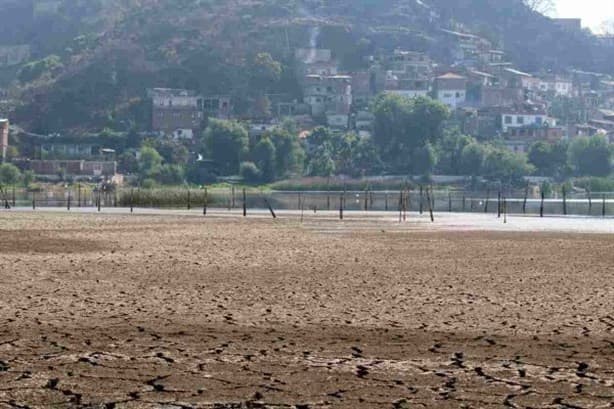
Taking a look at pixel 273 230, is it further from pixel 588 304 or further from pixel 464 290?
pixel 588 304

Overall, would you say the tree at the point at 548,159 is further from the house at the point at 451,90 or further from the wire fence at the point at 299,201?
the house at the point at 451,90

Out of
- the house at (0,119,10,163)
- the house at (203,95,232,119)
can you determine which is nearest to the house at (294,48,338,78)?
the house at (203,95,232,119)

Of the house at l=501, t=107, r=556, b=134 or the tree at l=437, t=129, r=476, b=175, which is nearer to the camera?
the tree at l=437, t=129, r=476, b=175

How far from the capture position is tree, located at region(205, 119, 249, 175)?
405 ft

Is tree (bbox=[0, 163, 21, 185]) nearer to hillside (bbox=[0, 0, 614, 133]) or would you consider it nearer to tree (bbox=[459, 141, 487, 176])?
hillside (bbox=[0, 0, 614, 133])

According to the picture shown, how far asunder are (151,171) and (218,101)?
38.5m

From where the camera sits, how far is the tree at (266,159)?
393 feet

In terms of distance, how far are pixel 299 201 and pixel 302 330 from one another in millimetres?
66888

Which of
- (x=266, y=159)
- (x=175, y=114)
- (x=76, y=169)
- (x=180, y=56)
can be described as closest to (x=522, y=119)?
(x=175, y=114)

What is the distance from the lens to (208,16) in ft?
647

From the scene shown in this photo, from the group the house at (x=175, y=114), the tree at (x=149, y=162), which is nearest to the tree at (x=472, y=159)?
the tree at (x=149, y=162)

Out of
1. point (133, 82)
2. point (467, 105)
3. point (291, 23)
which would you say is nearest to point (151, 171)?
point (133, 82)

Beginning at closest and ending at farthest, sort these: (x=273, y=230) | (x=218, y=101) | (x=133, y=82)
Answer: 1. (x=273, y=230)
2. (x=218, y=101)
3. (x=133, y=82)

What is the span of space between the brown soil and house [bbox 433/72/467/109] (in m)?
141
